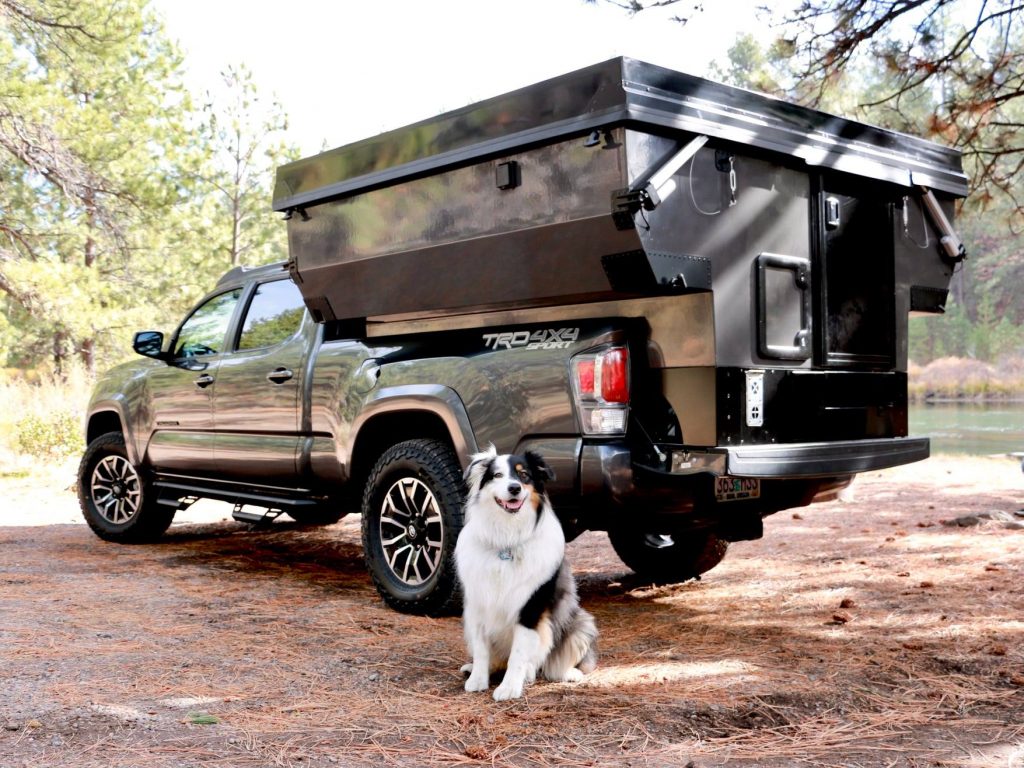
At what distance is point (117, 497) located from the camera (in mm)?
8523

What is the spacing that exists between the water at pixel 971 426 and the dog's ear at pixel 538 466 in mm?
13892

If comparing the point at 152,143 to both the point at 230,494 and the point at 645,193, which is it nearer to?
the point at 230,494

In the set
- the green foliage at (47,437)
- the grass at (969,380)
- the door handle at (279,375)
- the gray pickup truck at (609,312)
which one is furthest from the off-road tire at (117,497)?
the grass at (969,380)

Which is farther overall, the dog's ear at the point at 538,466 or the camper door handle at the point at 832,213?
the camper door handle at the point at 832,213

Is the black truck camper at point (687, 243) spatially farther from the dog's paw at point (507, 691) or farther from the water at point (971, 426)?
the water at point (971, 426)

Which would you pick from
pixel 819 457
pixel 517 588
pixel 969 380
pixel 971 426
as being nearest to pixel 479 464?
pixel 517 588

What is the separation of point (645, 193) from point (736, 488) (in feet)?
4.89

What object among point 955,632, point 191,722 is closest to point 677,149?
point 955,632

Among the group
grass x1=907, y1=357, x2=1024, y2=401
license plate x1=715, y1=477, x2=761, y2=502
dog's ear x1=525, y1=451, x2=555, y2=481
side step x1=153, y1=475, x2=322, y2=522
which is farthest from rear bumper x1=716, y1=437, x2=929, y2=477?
grass x1=907, y1=357, x2=1024, y2=401

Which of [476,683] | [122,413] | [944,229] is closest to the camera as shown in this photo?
→ [476,683]

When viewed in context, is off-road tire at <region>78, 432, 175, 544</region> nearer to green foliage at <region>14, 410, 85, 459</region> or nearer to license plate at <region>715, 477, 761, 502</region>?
license plate at <region>715, 477, 761, 502</region>

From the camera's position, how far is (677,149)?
15.5ft

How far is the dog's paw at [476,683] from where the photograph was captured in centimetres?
426

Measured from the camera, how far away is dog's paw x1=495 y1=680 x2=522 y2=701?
413 centimetres
